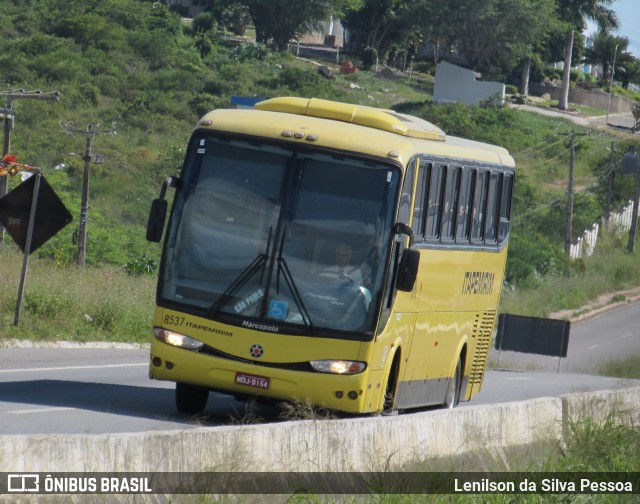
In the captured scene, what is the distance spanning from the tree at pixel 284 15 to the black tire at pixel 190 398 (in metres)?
86.7

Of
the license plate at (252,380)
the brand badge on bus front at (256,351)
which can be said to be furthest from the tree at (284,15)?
the license plate at (252,380)

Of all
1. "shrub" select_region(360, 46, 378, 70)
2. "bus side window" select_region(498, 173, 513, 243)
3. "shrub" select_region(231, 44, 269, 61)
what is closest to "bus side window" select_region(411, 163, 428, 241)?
"bus side window" select_region(498, 173, 513, 243)

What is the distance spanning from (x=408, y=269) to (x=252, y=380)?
1.99m

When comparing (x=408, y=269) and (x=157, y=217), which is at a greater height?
(x=157, y=217)

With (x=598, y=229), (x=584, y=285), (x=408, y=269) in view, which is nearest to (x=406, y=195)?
(x=408, y=269)

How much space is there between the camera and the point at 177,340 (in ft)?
43.3

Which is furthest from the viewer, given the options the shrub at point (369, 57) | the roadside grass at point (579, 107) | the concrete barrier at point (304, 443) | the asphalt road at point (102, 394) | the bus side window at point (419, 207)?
the shrub at point (369, 57)

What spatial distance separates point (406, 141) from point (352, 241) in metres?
1.43

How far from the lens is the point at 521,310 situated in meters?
53.2

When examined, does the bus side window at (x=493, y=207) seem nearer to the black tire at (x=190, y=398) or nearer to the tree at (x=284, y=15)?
the black tire at (x=190, y=398)

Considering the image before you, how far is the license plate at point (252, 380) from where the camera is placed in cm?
1286

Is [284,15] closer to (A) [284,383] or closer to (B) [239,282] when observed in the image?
(B) [239,282]

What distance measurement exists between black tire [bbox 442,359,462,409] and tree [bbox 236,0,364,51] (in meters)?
83.5

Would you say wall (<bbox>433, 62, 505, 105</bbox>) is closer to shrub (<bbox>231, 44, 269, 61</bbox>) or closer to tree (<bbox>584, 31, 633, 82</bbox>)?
shrub (<bbox>231, 44, 269, 61</bbox>)
